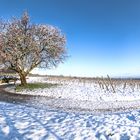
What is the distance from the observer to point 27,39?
3084cm

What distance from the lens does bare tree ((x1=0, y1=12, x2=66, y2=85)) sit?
100ft

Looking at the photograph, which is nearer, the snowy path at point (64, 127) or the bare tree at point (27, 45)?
the snowy path at point (64, 127)

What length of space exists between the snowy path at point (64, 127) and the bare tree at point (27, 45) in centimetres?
2062

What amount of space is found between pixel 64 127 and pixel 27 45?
23.5 meters

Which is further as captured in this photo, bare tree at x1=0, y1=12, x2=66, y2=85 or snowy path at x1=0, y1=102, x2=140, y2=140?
bare tree at x1=0, y1=12, x2=66, y2=85

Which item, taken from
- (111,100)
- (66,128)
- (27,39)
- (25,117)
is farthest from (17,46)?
(66,128)

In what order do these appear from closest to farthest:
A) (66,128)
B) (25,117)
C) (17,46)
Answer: (66,128) → (25,117) → (17,46)

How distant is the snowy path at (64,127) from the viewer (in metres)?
7.89

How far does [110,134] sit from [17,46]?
24790 mm

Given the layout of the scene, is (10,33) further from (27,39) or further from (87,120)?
(87,120)

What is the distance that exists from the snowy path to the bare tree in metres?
20.6

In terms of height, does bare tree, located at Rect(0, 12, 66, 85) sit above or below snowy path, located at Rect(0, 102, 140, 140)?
above

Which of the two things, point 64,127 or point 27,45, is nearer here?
point 64,127

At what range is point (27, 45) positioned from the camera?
102 feet
